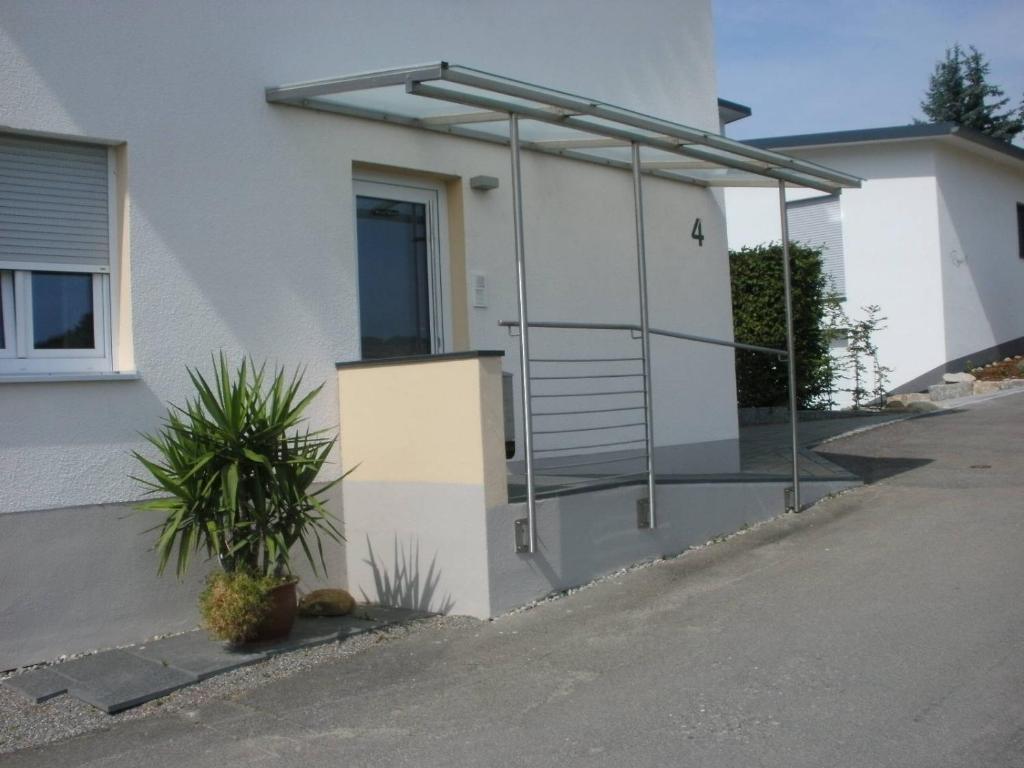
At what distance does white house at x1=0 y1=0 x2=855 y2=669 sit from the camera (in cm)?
654

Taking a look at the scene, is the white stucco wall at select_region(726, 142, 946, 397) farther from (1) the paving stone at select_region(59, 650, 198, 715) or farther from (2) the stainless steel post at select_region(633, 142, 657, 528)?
(1) the paving stone at select_region(59, 650, 198, 715)

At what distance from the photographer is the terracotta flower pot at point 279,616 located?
6.40 metres

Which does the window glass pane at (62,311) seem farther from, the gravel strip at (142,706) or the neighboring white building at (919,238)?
the neighboring white building at (919,238)

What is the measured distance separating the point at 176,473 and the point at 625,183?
5515mm

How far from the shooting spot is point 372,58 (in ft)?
27.6

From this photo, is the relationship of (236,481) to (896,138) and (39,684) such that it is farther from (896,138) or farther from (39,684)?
(896,138)

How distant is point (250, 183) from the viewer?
294 inches

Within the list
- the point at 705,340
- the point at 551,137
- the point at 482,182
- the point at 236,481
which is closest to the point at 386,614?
the point at 236,481

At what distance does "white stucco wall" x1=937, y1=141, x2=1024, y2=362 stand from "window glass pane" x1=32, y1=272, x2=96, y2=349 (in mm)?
16285

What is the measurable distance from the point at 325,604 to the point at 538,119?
11.4ft

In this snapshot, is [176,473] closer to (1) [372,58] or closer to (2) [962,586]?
(1) [372,58]

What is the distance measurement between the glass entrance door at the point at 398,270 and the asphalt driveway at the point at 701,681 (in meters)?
2.52

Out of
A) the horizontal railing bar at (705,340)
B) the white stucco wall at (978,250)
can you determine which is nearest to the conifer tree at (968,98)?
the white stucco wall at (978,250)

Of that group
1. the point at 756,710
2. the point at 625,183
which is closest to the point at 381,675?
the point at 756,710
